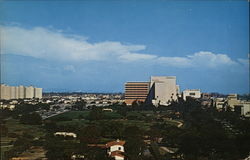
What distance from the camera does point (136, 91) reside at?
12.6 metres

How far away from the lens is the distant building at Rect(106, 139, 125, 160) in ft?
12.3

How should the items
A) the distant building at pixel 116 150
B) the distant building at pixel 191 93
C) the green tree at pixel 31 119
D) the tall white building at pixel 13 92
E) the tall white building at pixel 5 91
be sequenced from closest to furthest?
1. the distant building at pixel 116 150
2. the tall white building at pixel 5 91
3. the tall white building at pixel 13 92
4. the green tree at pixel 31 119
5. the distant building at pixel 191 93

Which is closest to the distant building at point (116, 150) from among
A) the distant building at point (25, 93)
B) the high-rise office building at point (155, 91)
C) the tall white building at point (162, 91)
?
the distant building at point (25, 93)

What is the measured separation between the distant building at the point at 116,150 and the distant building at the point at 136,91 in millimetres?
8365

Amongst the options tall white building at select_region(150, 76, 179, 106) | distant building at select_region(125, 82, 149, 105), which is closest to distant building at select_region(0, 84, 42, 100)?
tall white building at select_region(150, 76, 179, 106)

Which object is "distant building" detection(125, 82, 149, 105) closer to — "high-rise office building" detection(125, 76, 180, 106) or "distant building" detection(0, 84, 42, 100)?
"high-rise office building" detection(125, 76, 180, 106)

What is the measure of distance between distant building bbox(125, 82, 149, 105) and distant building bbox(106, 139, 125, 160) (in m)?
8.36

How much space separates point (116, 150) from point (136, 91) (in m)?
8.71

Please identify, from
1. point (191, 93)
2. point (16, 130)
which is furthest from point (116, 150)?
point (191, 93)

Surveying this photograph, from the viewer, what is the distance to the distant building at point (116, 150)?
12.3 ft

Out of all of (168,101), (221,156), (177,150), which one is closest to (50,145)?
(177,150)

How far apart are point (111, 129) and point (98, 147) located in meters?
0.95

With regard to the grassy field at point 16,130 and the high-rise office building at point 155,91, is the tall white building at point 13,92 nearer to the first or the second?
the grassy field at point 16,130

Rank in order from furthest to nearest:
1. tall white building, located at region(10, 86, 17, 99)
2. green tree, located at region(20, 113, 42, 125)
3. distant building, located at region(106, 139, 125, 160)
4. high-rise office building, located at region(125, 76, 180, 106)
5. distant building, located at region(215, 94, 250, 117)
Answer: high-rise office building, located at region(125, 76, 180, 106) < distant building, located at region(215, 94, 250, 117) < green tree, located at region(20, 113, 42, 125) < tall white building, located at region(10, 86, 17, 99) < distant building, located at region(106, 139, 125, 160)
